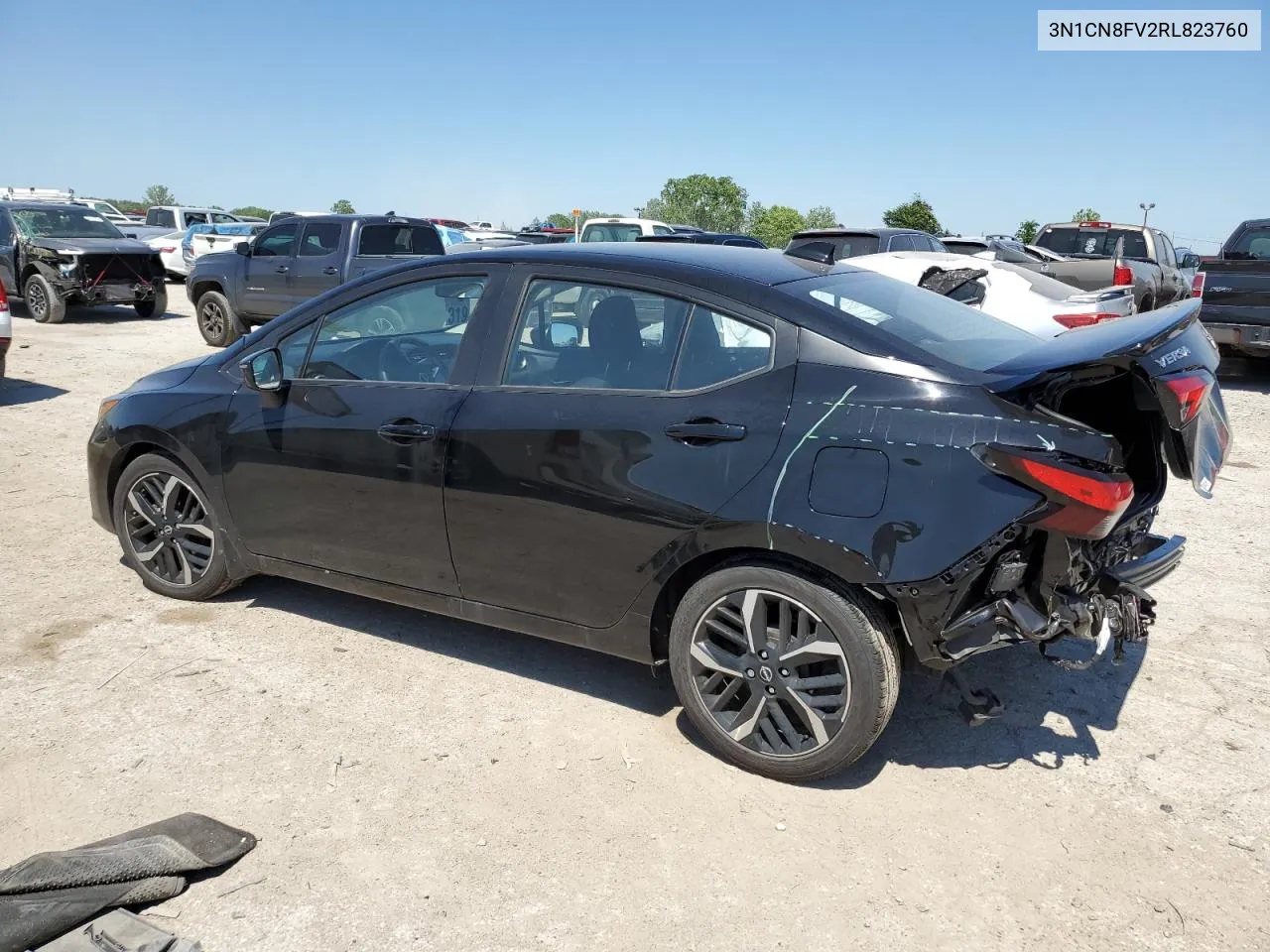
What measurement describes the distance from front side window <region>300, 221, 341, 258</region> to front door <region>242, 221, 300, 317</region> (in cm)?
18

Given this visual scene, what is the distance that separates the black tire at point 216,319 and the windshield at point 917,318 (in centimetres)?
1177

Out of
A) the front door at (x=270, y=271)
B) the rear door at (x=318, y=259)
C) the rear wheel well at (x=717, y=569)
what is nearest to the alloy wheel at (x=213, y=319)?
the front door at (x=270, y=271)

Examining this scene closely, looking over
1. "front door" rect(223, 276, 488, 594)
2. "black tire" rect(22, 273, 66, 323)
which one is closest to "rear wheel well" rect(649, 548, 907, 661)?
"front door" rect(223, 276, 488, 594)

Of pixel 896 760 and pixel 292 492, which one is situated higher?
pixel 292 492

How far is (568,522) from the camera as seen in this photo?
11.7 ft

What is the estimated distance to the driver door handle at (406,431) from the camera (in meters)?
3.82

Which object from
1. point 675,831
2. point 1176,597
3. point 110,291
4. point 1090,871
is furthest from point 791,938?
point 110,291

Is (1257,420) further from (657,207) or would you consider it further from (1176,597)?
(657,207)

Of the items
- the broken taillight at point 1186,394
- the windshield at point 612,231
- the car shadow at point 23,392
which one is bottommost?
the car shadow at point 23,392

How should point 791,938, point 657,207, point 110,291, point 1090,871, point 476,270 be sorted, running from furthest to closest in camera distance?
point 657,207 → point 110,291 → point 476,270 → point 1090,871 → point 791,938

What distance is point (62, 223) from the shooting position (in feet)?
51.6

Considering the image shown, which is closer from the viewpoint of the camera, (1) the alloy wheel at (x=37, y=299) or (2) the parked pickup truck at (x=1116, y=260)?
(2) the parked pickup truck at (x=1116, y=260)

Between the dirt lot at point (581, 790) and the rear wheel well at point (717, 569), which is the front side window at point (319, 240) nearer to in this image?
the dirt lot at point (581, 790)

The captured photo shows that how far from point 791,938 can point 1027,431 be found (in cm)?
159
